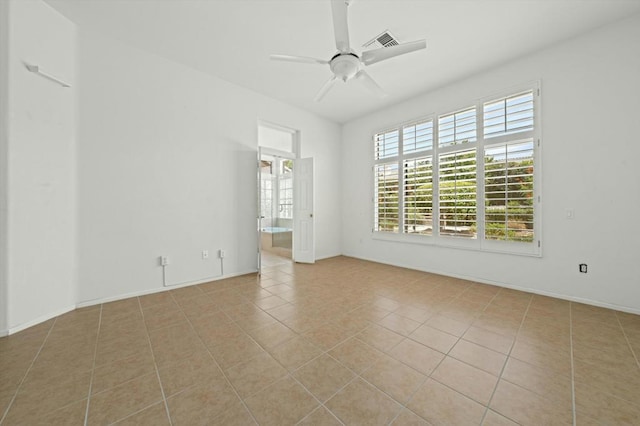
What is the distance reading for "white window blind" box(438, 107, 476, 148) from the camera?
3.78 metres

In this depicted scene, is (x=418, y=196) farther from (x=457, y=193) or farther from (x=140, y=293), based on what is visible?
(x=140, y=293)

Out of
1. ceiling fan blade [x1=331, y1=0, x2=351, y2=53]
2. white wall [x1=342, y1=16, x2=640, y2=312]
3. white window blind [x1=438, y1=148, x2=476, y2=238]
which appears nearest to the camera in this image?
ceiling fan blade [x1=331, y1=0, x2=351, y2=53]

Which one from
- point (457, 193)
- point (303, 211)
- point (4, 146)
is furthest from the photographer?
point (303, 211)

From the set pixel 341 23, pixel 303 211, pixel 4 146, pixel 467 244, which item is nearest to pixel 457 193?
pixel 467 244

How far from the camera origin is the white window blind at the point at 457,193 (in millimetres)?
3725

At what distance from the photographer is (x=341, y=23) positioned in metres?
2.00

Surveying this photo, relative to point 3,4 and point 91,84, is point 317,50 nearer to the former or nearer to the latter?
point 91,84

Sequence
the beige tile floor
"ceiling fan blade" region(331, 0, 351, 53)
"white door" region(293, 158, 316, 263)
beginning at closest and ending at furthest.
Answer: the beige tile floor, "ceiling fan blade" region(331, 0, 351, 53), "white door" region(293, 158, 316, 263)

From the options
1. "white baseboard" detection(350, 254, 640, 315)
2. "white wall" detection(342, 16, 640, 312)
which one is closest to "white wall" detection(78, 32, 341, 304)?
"white baseboard" detection(350, 254, 640, 315)

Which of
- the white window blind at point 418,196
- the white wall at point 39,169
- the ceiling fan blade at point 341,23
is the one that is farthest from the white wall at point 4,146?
the white window blind at point 418,196

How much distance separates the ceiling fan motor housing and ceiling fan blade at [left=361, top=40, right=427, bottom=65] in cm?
11

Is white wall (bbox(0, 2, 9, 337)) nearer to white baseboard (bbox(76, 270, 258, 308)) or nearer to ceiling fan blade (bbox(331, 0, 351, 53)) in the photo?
white baseboard (bbox(76, 270, 258, 308))

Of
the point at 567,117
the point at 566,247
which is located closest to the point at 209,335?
the point at 566,247

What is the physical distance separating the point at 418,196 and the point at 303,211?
2.33m
